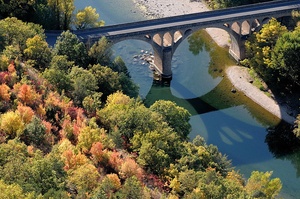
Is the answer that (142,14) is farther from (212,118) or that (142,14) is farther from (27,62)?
(27,62)

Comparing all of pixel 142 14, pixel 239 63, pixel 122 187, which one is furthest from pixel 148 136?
pixel 142 14

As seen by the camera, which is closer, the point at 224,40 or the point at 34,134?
the point at 34,134

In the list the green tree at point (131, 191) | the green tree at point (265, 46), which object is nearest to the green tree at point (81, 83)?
the green tree at point (131, 191)

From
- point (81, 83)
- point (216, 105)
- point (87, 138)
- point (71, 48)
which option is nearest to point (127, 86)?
point (81, 83)

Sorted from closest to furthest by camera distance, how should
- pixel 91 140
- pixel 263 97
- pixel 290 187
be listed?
pixel 91 140 → pixel 290 187 → pixel 263 97

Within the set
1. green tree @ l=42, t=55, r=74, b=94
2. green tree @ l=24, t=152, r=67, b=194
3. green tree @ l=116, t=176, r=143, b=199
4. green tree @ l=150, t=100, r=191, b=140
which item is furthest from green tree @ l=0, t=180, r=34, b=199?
green tree @ l=150, t=100, r=191, b=140

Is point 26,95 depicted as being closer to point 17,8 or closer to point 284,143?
point 17,8
